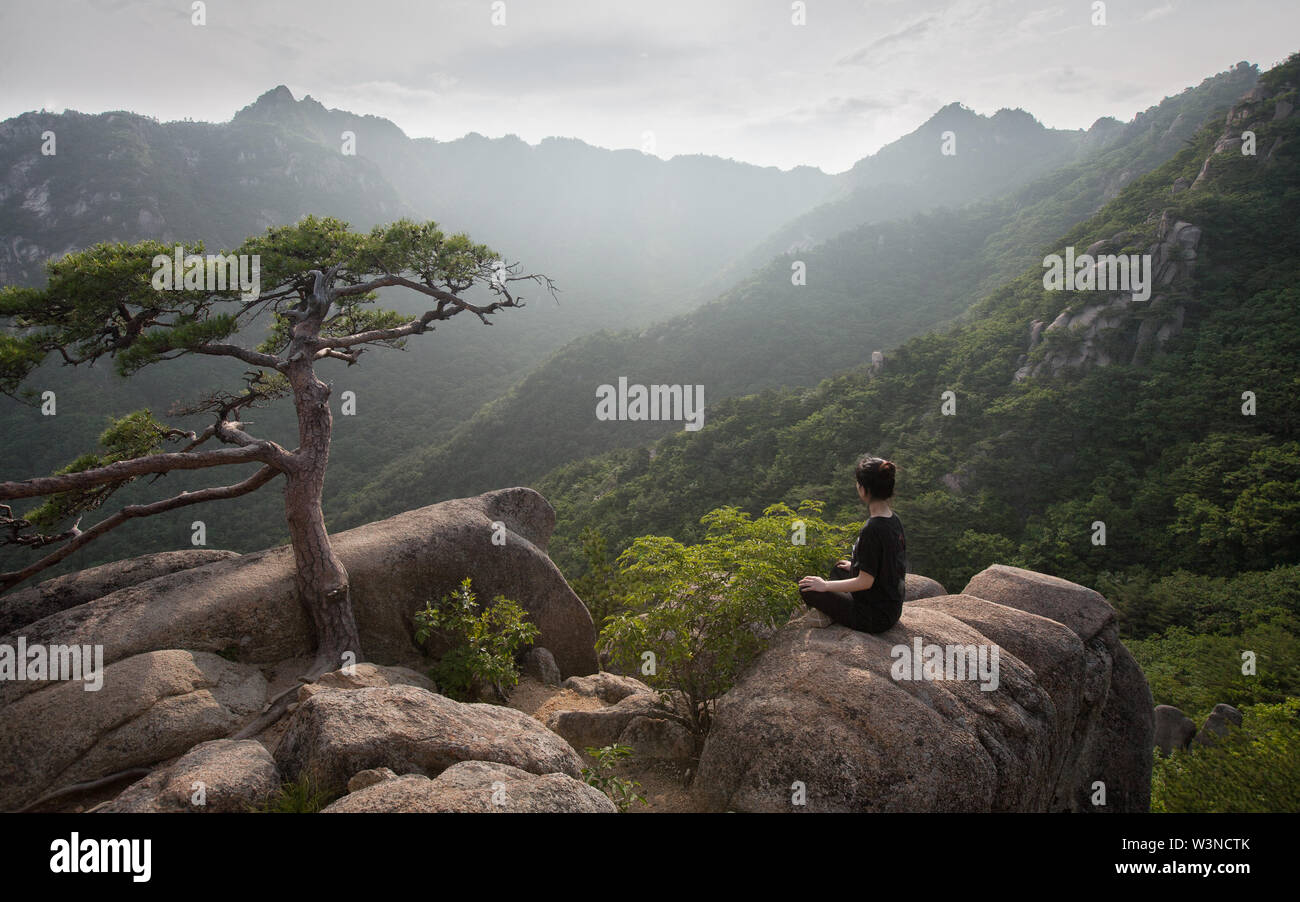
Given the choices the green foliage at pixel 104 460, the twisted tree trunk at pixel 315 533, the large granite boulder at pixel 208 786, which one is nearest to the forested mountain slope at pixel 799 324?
the green foliage at pixel 104 460

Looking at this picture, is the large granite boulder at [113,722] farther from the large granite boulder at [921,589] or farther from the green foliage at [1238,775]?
the green foliage at [1238,775]

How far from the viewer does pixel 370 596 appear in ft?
27.9

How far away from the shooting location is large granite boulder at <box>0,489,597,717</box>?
23.4ft

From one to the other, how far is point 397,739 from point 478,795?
50.9 inches

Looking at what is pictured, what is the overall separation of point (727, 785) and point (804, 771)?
29.3 inches

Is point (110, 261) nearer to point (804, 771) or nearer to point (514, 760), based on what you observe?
point (514, 760)

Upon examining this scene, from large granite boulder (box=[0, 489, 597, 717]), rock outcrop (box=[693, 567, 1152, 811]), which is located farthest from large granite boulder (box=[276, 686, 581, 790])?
large granite boulder (box=[0, 489, 597, 717])

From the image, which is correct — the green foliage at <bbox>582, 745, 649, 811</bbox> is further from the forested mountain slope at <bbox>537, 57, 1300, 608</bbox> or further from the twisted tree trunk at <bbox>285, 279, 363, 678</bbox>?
the forested mountain slope at <bbox>537, 57, 1300, 608</bbox>

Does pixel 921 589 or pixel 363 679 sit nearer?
pixel 363 679

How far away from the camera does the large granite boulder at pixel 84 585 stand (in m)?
7.84

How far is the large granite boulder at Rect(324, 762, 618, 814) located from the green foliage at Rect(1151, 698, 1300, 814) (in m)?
6.13

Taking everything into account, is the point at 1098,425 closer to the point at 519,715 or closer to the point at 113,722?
the point at 519,715

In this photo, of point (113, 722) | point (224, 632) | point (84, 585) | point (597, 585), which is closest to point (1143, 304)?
point (597, 585)
